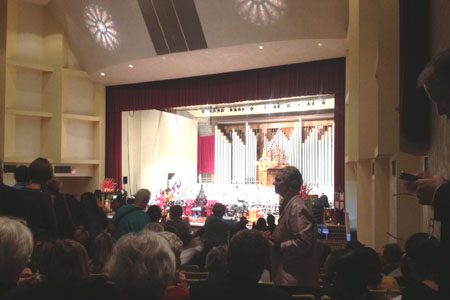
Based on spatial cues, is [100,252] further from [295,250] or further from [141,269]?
[141,269]

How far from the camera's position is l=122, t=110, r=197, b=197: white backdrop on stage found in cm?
1433

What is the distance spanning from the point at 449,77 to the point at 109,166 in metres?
12.3

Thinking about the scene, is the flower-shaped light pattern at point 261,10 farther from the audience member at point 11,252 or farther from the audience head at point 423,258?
the audience member at point 11,252

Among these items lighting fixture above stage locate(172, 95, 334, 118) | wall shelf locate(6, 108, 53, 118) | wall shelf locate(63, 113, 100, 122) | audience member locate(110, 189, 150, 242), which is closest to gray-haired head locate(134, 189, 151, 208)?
audience member locate(110, 189, 150, 242)

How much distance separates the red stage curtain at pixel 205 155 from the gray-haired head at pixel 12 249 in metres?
15.0

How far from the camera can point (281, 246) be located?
267cm

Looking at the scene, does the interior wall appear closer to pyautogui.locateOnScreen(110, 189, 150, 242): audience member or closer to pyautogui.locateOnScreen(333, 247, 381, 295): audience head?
pyautogui.locateOnScreen(333, 247, 381, 295): audience head

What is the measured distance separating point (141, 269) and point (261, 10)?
729cm

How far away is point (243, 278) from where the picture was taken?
5.22 feet

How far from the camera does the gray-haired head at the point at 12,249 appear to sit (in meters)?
1.43

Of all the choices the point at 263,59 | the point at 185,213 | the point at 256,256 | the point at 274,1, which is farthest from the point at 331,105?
the point at 256,256

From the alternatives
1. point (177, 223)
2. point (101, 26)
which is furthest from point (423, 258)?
point (101, 26)

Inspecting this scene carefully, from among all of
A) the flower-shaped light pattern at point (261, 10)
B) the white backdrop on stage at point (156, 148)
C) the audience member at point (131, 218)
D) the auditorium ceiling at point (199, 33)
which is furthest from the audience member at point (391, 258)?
the white backdrop on stage at point (156, 148)

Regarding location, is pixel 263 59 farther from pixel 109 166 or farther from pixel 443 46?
pixel 443 46
